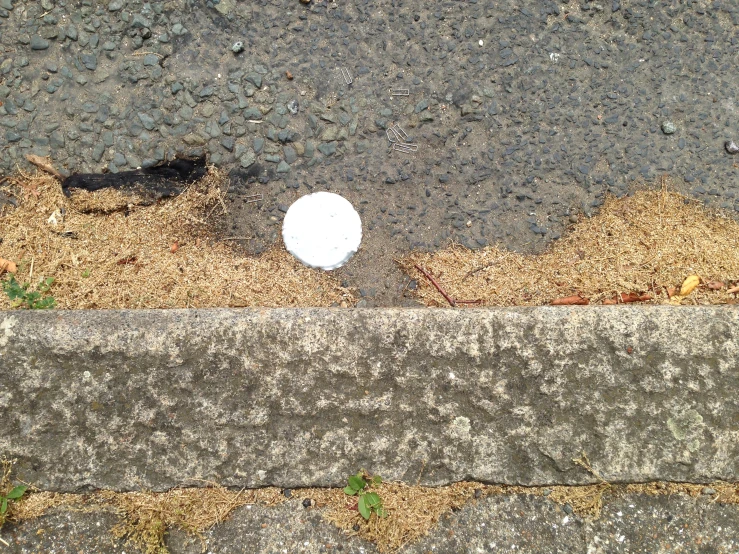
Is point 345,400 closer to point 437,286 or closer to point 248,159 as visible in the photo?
point 437,286

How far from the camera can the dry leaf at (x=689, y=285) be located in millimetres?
2201

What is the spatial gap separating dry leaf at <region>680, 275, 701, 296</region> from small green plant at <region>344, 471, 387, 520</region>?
145 cm

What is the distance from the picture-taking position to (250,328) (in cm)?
184

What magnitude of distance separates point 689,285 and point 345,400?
150cm

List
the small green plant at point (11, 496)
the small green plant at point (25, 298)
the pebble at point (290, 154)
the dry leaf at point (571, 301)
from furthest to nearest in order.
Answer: the pebble at point (290, 154) < the dry leaf at point (571, 301) < the small green plant at point (25, 298) < the small green plant at point (11, 496)

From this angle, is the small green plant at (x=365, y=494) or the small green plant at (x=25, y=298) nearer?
the small green plant at (x=365, y=494)

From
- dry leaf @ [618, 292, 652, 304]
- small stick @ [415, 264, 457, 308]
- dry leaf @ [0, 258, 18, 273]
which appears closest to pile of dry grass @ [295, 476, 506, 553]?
small stick @ [415, 264, 457, 308]

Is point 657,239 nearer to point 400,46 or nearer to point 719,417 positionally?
point 719,417

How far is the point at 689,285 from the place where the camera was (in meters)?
2.20

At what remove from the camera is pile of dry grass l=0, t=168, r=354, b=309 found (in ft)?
6.97

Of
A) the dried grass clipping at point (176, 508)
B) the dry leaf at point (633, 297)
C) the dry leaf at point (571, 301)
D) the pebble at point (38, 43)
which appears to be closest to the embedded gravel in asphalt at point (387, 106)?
the pebble at point (38, 43)

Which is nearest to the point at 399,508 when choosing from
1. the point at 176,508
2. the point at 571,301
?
the point at 176,508

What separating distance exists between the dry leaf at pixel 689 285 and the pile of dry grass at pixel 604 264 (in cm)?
2

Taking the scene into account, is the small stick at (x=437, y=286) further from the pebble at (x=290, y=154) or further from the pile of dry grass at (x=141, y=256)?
the pebble at (x=290, y=154)
